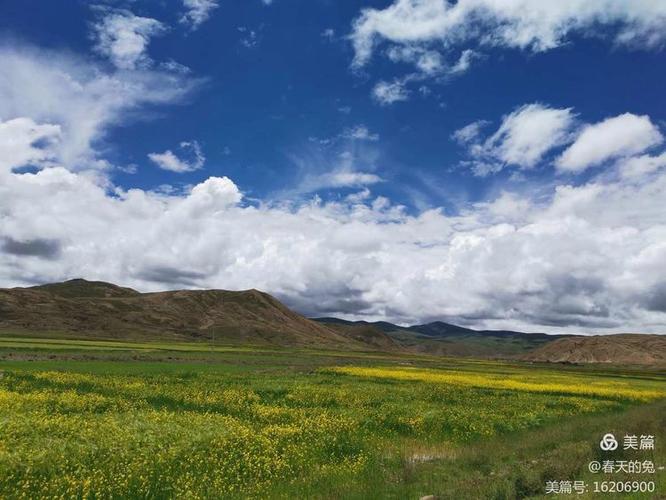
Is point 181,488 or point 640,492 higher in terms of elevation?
point 640,492

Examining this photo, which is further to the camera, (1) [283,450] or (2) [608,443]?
(2) [608,443]

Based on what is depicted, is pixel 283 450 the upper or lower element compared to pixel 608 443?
lower

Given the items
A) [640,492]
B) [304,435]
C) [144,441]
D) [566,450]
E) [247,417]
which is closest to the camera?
[640,492]

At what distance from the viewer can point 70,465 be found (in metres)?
13.2

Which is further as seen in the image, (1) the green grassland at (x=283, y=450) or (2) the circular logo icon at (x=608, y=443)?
(2) the circular logo icon at (x=608, y=443)

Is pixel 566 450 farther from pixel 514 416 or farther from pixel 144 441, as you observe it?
pixel 144 441

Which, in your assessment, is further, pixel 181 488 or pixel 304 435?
pixel 304 435

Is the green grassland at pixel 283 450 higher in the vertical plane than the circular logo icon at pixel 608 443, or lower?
lower

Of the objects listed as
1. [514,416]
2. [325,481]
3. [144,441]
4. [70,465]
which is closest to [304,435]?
[325,481]

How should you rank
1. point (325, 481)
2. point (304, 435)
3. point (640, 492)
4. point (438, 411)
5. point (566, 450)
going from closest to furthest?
point (640, 492) → point (325, 481) → point (566, 450) → point (304, 435) → point (438, 411)

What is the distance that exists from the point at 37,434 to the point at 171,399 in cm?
1266

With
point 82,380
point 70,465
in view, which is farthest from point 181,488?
point 82,380

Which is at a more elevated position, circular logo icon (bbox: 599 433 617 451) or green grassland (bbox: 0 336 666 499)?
circular logo icon (bbox: 599 433 617 451)

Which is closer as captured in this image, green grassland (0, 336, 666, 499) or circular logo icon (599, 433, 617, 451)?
green grassland (0, 336, 666, 499)
